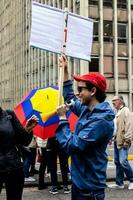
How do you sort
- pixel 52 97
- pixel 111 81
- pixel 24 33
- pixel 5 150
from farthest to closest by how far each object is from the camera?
pixel 24 33
pixel 111 81
pixel 52 97
pixel 5 150

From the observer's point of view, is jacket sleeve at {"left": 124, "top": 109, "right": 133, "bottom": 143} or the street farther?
jacket sleeve at {"left": 124, "top": 109, "right": 133, "bottom": 143}

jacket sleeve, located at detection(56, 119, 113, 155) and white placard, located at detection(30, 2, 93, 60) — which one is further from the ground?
white placard, located at detection(30, 2, 93, 60)

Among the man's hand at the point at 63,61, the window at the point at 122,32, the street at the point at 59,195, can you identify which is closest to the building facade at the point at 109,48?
the window at the point at 122,32

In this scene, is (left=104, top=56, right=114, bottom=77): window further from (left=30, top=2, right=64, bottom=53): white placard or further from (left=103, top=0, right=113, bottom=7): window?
(left=30, top=2, right=64, bottom=53): white placard

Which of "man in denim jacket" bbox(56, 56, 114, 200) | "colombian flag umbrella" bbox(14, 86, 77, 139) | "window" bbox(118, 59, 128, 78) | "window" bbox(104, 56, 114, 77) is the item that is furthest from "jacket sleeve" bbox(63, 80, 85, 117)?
"window" bbox(118, 59, 128, 78)

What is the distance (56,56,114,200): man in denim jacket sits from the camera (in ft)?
14.0

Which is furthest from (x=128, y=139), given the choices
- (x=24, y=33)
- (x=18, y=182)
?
(x=24, y=33)

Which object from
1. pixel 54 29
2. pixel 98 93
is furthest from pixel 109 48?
pixel 98 93

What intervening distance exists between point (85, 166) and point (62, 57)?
1163 millimetres

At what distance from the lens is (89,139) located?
4.23 meters

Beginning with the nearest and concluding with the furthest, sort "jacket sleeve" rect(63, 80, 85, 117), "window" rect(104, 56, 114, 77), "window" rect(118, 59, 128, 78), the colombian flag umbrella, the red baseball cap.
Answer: the red baseball cap < "jacket sleeve" rect(63, 80, 85, 117) < the colombian flag umbrella < "window" rect(104, 56, 114, 77) < "window" rect(118, 59, 128, 78)

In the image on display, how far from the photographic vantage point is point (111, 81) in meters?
48.7

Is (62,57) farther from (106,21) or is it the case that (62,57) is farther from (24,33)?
(24,33)

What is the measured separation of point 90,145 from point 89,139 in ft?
0.17
